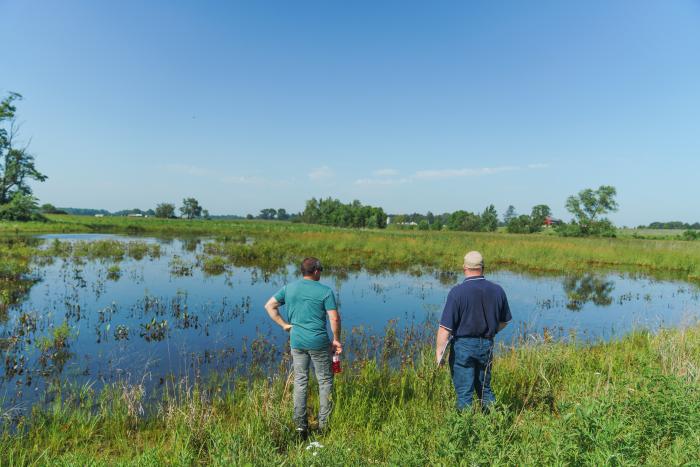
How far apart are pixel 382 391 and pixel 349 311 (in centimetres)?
608

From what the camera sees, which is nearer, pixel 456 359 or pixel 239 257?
pixel 456 359

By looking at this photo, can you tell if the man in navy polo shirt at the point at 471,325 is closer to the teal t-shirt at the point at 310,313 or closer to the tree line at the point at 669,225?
the teal t-shirt at the point at 310,313

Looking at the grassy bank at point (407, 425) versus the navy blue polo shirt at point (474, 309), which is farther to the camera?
the navy blue polo shirt at point (474, 309)

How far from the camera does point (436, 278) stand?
1783cm

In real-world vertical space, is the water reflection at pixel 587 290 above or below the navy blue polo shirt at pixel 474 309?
below

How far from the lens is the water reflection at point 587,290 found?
1386 centimetres

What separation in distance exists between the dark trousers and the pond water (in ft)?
11.5

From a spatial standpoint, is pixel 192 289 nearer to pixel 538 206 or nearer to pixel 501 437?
pixel 501 437

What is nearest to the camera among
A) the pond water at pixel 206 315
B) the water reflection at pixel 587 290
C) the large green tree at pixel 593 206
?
the pond water at pixel 206 315

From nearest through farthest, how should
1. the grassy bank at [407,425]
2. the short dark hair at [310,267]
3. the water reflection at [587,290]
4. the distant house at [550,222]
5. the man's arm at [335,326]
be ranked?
the grassy bank at [407,425] → the man's arm at [335,326] → the short dark hair at [310,267] → the water reflection at [587,290] → the distant house at [550,222]

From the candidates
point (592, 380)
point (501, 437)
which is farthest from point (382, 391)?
point (592, 380)

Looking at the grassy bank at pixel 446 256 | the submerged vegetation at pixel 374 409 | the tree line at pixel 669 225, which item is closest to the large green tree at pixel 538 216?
the tree line at pixel 669 225

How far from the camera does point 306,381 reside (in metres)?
4.55

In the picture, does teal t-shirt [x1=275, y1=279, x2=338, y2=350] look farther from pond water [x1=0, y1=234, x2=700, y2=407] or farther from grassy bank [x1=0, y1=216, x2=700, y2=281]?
grassy bank [x1=0, y1=216, x2=700, y2=281]
